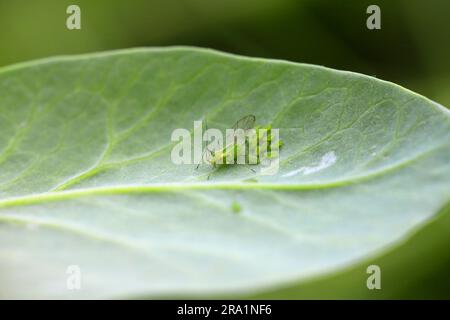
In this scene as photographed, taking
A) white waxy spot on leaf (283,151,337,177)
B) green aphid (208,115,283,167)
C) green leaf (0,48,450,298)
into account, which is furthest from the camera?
green aphid (208,115,283,167)

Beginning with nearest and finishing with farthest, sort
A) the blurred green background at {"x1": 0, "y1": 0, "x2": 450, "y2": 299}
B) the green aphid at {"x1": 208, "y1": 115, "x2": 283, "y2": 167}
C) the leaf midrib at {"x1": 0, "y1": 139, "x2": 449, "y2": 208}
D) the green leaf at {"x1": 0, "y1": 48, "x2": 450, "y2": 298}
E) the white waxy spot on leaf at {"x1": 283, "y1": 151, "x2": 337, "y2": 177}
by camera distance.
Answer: the green leaf at {"x1": 0, "y1": 48, "x2": 450, "y2": 298} < the leaf midrib at {"x1": 0, "y1": 139, "x2": 449, "y2": 208} < the white waxy spot on leaf at {"x1": 283, "y1": 151, "x2": 337, "y2": 177} < the green aphid at {"x1": 208, "y1": 115, "x2": 283, "y2": 167} < the blurred green background at {"x1": 0, "y1": 0, "x2": 450, "y2": 299}

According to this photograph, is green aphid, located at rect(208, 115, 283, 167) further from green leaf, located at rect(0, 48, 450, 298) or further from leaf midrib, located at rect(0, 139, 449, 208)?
leaf midrib, located at rect(0, 139, 449, 208)

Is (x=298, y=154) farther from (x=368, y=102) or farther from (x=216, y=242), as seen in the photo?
(x=216, y=242)

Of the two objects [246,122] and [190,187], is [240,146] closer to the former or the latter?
[246,122]

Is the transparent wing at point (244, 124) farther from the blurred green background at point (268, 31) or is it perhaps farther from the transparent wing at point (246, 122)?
the blurred green background at point (268, 31)

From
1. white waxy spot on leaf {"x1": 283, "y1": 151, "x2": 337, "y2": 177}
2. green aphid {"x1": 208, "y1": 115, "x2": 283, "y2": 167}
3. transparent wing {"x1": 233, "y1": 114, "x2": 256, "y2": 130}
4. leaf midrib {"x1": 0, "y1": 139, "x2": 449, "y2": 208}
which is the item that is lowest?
leaf midrib {"x1": 0, "y1": 139, "x2": 449, "y2": 208}

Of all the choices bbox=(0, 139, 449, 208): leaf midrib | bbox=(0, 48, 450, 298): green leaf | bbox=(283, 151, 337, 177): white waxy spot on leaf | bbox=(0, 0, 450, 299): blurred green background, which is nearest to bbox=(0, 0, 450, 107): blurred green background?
bbox=(0, 0, 450, 299): blurred green background

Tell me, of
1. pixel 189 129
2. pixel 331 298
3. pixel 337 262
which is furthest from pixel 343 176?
pixel 331 298

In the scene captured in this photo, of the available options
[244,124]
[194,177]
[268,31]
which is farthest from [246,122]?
[268,31]
